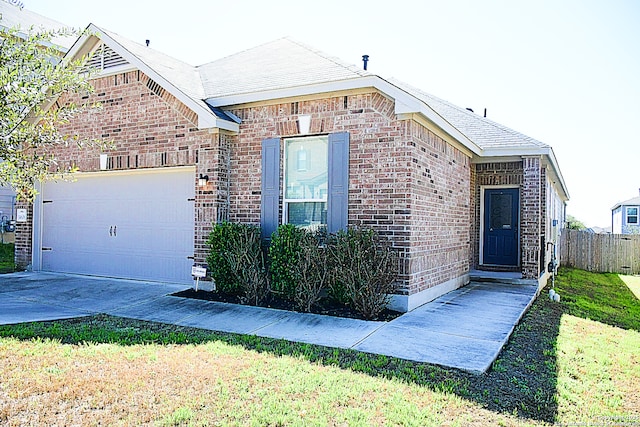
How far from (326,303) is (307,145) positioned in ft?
8.79

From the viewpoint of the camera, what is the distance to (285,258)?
7.65 m

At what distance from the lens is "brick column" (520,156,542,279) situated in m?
10.8

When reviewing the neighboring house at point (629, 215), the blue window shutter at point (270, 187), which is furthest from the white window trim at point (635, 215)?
the blue window shutter at point (270, 187)

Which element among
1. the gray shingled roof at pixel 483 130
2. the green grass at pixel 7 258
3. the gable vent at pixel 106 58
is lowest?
the green grass at pixel 7 258

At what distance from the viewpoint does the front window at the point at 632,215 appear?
1247 inches

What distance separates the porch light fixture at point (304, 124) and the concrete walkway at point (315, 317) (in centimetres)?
301

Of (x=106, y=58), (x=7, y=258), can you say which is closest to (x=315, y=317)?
(x=106, y=58)

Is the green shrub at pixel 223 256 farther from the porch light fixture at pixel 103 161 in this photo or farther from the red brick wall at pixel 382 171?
the porch light fixture at pixel 103 161

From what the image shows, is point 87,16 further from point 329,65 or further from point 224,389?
point 224,389

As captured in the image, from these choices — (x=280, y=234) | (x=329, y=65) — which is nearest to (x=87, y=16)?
(x=329, y=65)


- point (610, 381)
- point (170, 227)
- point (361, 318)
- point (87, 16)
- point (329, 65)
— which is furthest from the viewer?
point (87, 16)

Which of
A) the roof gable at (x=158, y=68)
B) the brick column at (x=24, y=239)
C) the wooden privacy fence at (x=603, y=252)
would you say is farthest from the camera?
the wooden privacy fence at (x=603, y=252)

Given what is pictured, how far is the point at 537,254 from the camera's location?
1089cm

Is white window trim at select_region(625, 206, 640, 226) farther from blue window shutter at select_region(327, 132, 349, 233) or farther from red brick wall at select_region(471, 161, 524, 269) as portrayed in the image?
blue window shutter at select_region(327, 132, 349, 233)
